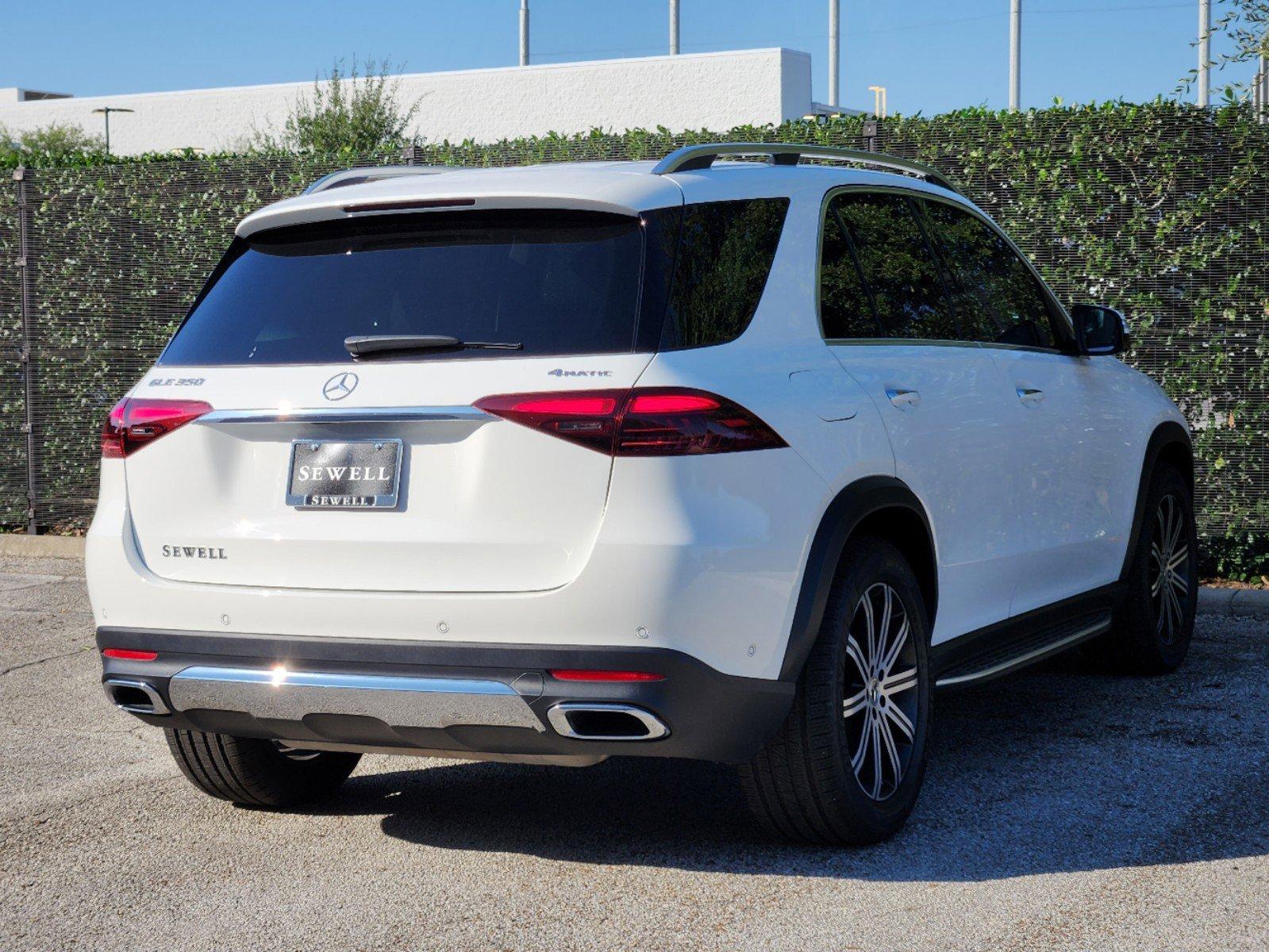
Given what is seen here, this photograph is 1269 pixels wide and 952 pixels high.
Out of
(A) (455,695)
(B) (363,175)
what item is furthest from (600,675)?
(B) (363,175)

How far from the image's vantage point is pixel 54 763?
587cm

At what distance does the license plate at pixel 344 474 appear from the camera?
13.3ft

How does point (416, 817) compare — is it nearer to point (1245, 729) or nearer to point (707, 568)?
point (707, 568)

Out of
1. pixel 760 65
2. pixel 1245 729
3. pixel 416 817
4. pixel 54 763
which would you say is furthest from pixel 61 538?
pixel 760 65

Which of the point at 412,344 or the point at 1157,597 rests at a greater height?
the point at 412,344

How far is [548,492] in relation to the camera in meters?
3.92

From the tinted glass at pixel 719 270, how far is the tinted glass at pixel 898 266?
1.76 feet

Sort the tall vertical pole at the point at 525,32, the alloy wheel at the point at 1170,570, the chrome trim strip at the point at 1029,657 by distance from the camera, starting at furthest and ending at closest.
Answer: the tall vertical pole at the point at 525,32 → the alloy wheel at the point at 1170,570 → the chrome trim strip at the point at 1029,657

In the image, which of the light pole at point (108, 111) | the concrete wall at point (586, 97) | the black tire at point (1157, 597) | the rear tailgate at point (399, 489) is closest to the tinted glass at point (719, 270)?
the rear tailgate at point (399, 489)

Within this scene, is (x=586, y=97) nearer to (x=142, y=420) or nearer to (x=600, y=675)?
(x=142, y=420)

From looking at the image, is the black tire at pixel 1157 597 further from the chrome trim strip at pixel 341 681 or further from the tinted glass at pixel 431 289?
the chrome trim strip at pixel 341 681

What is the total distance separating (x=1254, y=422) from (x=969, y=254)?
12.6ft

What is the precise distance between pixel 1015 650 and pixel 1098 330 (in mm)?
1414

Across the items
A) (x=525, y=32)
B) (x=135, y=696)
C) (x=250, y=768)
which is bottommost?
(x=250, y=768)
